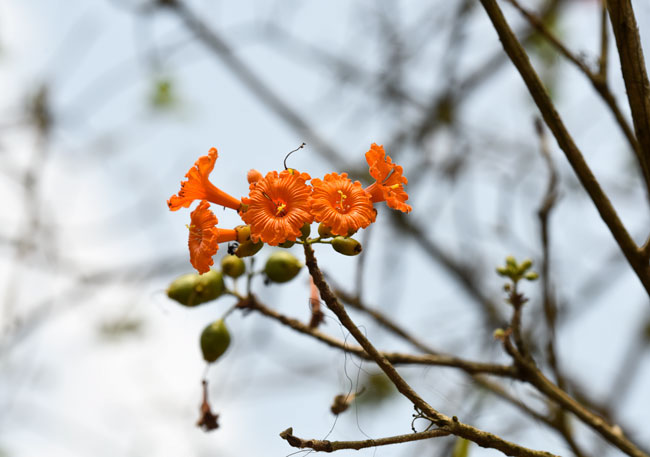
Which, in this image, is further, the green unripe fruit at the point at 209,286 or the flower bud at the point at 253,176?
the green unripe fruit at the point at 209,286

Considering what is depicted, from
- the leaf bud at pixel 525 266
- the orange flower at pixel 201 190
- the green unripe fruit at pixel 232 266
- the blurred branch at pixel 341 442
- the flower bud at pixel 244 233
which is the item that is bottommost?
the blurred branch at pixel 341 442

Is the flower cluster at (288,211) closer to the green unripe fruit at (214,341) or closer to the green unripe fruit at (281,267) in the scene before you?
the green unripe fruit at (281,267)

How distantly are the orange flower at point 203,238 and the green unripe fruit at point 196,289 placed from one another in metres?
0.60

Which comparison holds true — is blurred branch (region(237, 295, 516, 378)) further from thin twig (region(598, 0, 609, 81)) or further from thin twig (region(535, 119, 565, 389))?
thin twig (region(598, 0, 609, 81))

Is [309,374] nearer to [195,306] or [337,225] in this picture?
[195,306]

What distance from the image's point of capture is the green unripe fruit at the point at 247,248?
1.77 m

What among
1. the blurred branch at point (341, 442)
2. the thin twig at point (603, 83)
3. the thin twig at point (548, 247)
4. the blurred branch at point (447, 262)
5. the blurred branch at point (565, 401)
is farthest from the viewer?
the blurred branch at point (447, 262)

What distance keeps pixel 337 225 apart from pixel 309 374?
396 centimetres

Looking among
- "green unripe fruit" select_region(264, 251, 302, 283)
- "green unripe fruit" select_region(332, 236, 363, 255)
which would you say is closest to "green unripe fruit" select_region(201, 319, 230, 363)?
"green unripe fruit" select_region(264, 251, 302, 283)

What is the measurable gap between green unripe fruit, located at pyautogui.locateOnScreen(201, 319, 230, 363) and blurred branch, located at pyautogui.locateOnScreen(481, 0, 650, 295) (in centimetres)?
133

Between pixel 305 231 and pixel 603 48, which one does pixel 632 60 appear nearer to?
pixel 603 48

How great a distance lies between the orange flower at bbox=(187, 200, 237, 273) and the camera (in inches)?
65.9

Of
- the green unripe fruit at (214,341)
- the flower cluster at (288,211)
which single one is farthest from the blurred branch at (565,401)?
the green unripe fruit at (214,341)

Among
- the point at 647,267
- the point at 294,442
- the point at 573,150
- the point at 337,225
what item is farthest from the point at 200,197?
the point at 647,267
